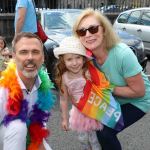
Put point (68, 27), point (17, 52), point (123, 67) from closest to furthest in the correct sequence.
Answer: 1. point (17, 52)
2. point (123, 67)
3. point (68, 27)

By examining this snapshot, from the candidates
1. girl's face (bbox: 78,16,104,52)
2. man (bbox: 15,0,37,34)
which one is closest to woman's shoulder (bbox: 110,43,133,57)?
girl's face (bbox: 78,16,104,52)

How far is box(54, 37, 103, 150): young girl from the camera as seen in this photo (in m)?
3.16

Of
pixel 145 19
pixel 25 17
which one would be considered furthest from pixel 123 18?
pixel 25 17

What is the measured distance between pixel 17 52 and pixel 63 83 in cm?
62

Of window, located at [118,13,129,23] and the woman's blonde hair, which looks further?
window, located at [118,13,129,23]

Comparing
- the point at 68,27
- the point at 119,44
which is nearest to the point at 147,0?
the point at 68,27

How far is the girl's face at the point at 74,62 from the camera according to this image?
316 cm

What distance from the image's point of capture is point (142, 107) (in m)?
3.30

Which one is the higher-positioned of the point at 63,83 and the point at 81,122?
the point at 63,83

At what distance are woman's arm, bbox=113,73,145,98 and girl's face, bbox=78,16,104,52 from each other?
38 centimetres

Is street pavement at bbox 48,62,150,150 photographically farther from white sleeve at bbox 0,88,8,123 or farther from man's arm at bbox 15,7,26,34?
man's arm at bbox 15,7,26,34

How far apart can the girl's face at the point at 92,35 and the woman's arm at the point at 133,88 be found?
380 millimetres

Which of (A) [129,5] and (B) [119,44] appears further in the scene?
(A) [129,5]

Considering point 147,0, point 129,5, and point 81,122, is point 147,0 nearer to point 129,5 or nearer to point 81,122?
point 129,5
